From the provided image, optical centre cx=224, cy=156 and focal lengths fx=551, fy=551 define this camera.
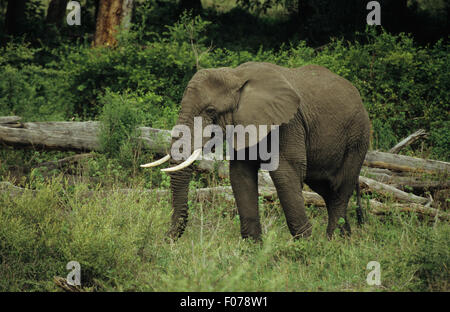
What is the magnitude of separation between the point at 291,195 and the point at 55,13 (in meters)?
14.3

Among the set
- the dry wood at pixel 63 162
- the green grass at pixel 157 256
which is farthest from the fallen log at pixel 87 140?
the green grass at pixel 157 256

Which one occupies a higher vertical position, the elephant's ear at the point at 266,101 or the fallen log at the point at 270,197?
the elephant's ear at the point at 266,101

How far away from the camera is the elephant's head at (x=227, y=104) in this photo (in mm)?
6199

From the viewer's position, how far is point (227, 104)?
634cm

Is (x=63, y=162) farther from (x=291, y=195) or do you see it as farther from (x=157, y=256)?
(x=291, y=195)

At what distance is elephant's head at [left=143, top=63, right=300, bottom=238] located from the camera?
6199mm

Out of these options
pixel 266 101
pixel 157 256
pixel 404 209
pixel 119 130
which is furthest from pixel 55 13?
pixel 157 256

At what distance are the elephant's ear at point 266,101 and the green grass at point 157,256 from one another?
1.34 metres

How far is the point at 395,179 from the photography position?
9.29m

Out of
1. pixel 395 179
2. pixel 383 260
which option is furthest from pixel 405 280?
pixel 395 179

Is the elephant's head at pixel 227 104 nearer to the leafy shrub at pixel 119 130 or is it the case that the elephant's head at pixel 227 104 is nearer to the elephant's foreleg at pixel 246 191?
the elephant's foreleg at pixel 246 191

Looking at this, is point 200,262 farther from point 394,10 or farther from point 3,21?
point 3,21

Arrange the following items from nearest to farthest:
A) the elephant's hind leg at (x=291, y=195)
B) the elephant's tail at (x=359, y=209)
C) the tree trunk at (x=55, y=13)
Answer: the elephant's hind leg at (x=291, y=195) < the elephant's tail at (x=359, y=209) < the tree trunk at (x=55, y=13)
